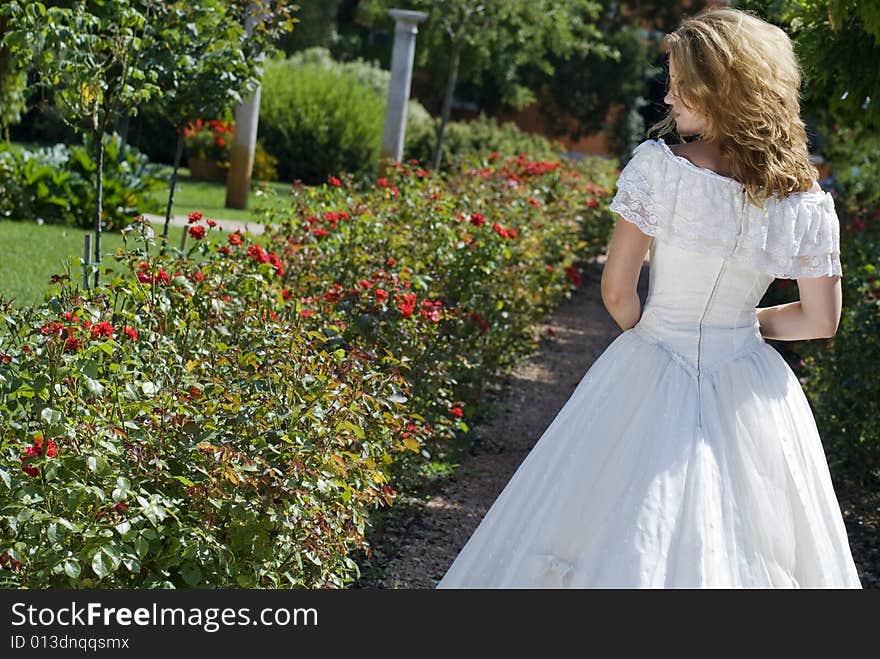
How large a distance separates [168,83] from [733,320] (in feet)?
12.4

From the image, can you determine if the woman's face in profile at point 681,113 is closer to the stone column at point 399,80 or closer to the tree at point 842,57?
the tree at point 842,57

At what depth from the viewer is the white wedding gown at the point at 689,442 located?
2.71 meters

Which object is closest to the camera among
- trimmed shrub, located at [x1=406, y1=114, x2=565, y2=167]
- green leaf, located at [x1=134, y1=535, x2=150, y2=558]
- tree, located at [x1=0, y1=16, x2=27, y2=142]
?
green leaf, located at [x1=134, y1=535, x2=150, y2=558]

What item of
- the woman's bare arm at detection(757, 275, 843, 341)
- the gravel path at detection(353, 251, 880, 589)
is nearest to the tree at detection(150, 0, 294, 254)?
the gravel path at detection(353, 251, 880, 589)

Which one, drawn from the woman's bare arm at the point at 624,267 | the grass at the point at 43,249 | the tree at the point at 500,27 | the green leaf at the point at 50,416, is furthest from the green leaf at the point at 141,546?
the tree at the point at 500,27

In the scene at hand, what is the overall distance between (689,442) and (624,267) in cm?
42

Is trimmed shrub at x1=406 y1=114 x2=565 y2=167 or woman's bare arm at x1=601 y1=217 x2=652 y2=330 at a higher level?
woman's bare arm at x1=601 y1=217 x2=652 y2=330

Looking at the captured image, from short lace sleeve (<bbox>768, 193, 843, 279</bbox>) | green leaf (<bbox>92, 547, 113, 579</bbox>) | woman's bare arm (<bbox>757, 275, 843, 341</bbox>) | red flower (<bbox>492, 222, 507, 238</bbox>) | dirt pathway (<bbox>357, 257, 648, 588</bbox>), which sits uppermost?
short lace sleeve (<bbox>768, 193, 843, 279</bbox>)

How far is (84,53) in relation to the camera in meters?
4.97

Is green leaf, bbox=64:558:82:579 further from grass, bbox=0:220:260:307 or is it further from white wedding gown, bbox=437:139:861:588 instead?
grass, bbox=0:220:260:307

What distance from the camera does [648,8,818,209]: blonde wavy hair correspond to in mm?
2664

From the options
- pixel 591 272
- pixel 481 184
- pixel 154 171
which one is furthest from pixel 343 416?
pixel 591 272

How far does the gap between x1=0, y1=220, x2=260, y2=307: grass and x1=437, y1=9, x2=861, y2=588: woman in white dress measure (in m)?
3.29

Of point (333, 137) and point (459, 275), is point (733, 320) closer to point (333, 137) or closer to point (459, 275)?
point (459, 275)
